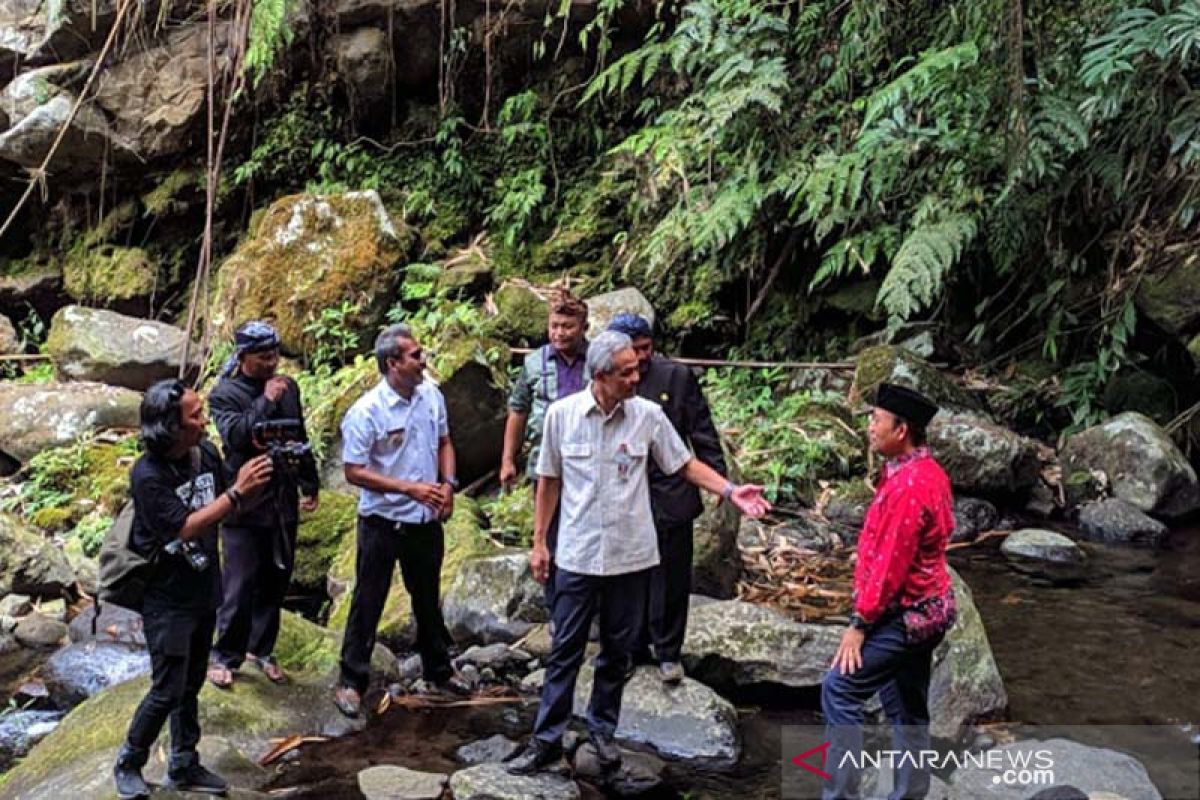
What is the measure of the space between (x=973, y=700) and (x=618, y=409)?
88.9 inches

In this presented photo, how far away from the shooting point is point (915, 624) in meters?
3.63

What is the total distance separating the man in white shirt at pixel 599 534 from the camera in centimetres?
425

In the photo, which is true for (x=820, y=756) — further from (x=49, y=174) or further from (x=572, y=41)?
(x=49, y=174)

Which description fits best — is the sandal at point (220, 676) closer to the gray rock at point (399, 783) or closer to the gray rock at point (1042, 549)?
the gray rock at point (399, 783)

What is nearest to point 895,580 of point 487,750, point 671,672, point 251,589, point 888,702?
point 888,702

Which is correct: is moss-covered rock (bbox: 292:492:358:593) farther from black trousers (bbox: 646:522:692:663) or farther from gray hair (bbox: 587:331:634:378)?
gray hair (bbox: 587:331:634:378)

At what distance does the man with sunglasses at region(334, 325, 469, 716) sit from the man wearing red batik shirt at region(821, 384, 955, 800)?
222 centimetres

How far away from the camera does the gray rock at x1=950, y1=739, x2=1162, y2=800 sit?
390cm

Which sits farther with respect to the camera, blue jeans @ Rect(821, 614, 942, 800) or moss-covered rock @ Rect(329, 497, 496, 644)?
moss-covered rock @ Rect(329, 497, 496, 644)

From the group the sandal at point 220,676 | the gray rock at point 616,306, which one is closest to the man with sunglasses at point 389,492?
the sandal at point 220,676

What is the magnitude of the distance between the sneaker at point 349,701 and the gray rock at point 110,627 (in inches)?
81.0

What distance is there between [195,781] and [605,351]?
2.35 metres

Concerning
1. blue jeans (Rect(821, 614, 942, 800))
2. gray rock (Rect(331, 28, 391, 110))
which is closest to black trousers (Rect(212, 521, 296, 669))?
blue jeans (Rect(821, 614, 942, 800))

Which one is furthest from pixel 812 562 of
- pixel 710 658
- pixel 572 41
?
pixel 572 41
